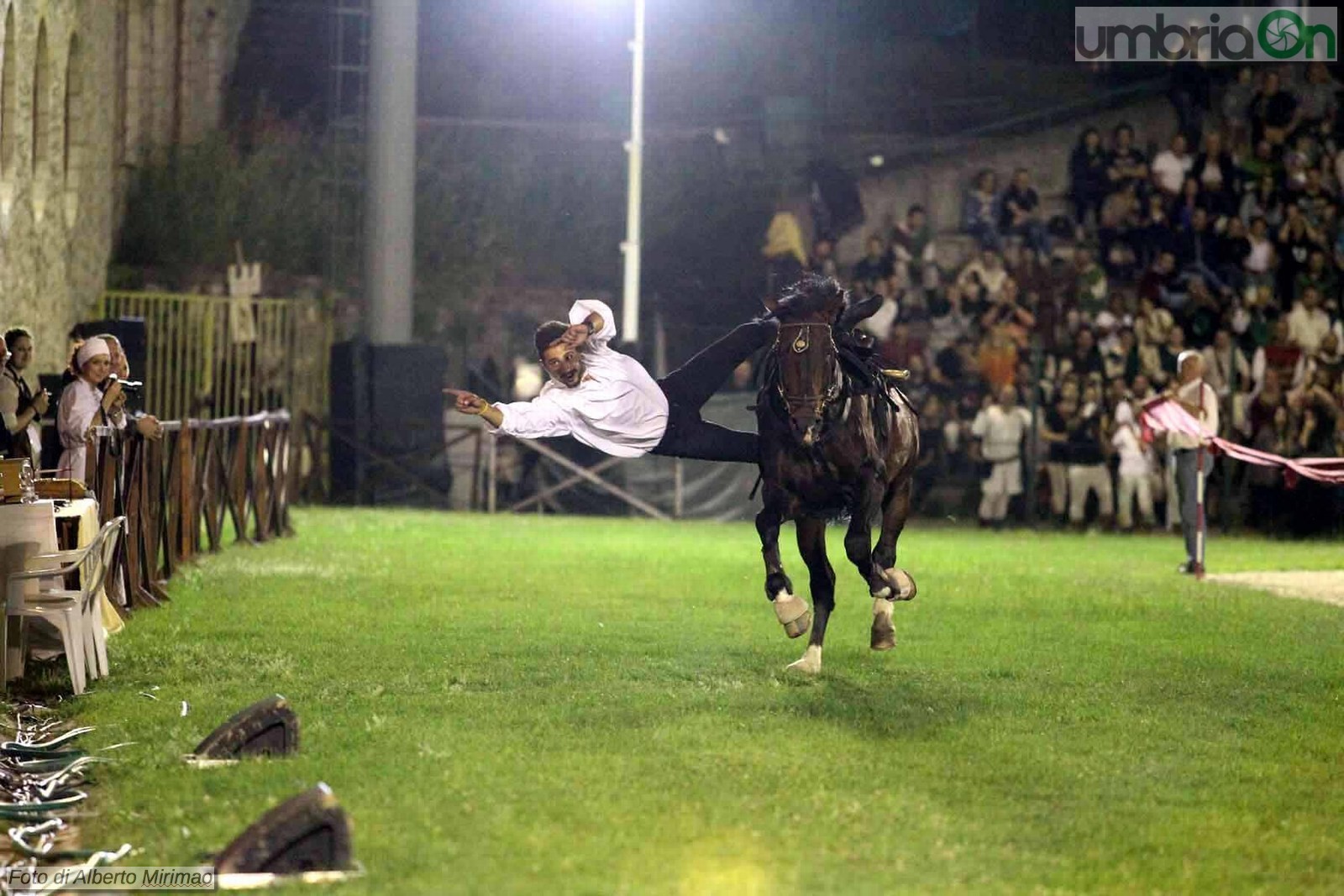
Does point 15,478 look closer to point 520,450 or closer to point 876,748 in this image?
point 876,748

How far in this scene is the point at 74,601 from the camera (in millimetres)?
10609

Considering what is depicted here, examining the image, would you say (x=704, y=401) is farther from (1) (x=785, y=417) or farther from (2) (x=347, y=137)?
(2) (x=347, y=137)

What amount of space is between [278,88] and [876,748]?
26.3 meters

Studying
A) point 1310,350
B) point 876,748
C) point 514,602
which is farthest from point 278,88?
point 876,748

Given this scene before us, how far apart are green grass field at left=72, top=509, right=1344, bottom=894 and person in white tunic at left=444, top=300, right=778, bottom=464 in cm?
135

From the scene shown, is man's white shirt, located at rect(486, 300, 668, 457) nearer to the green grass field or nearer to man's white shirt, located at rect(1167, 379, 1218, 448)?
the green grass field

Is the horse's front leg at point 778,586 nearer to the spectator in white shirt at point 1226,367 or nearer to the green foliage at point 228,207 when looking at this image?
the spectator in white shirt at point 1226,367

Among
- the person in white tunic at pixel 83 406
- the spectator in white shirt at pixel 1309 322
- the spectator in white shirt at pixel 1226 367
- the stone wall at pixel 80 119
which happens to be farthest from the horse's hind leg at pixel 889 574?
the spectator in white shirt at pixel 1309 322

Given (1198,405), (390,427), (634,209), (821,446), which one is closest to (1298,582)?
(1198,405)

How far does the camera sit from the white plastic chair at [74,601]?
34.6 feet

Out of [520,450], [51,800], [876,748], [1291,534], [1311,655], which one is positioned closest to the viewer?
[51,800]

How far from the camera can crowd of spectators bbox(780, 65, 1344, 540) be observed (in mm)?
24859

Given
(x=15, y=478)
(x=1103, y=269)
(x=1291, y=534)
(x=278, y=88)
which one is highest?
(x=278, y=88)

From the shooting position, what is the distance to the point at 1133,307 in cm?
2669
